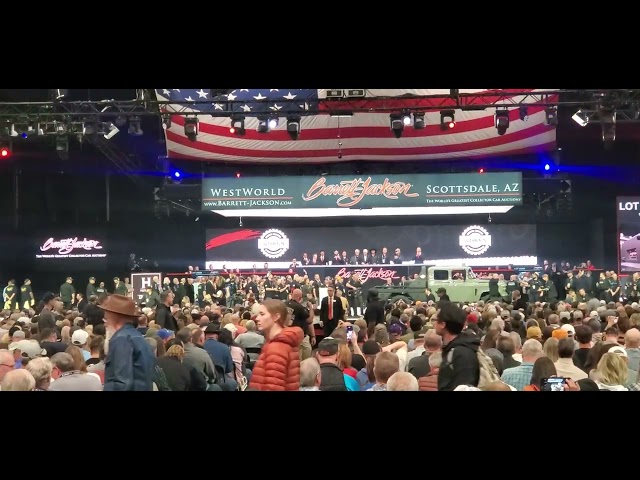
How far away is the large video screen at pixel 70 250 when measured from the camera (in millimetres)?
26828

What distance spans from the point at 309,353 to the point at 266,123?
12.6 metres

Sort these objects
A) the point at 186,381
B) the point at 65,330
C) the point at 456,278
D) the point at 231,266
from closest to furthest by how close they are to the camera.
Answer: the point at 186,381
the point at 65,330
the point at 456,278
the point at 231,266

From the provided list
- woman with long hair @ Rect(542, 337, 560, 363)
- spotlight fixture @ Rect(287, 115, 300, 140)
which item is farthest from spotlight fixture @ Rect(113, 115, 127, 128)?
woman with long hair @ Rect(542, 337, 560, 363)

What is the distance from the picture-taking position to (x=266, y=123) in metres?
20.5

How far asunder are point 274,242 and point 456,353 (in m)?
25.6

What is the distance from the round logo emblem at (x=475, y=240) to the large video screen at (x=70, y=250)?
1250 centimetres

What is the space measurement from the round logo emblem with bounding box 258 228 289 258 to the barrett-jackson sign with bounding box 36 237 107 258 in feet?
19.7

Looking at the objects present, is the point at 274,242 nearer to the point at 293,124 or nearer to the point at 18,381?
the point at 293,124

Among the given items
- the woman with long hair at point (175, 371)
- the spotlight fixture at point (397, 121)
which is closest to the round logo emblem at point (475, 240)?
the spotlight fixture at point (397, 121)

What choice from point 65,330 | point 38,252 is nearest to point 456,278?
point 38,252

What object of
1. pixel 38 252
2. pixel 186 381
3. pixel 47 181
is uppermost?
pixel 47 181

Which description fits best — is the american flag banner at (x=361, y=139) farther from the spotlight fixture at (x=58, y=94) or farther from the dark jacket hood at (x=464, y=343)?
the dark jacket hood at (x=464, y=343)

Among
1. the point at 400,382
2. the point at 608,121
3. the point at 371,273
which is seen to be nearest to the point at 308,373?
the point at 400,382
